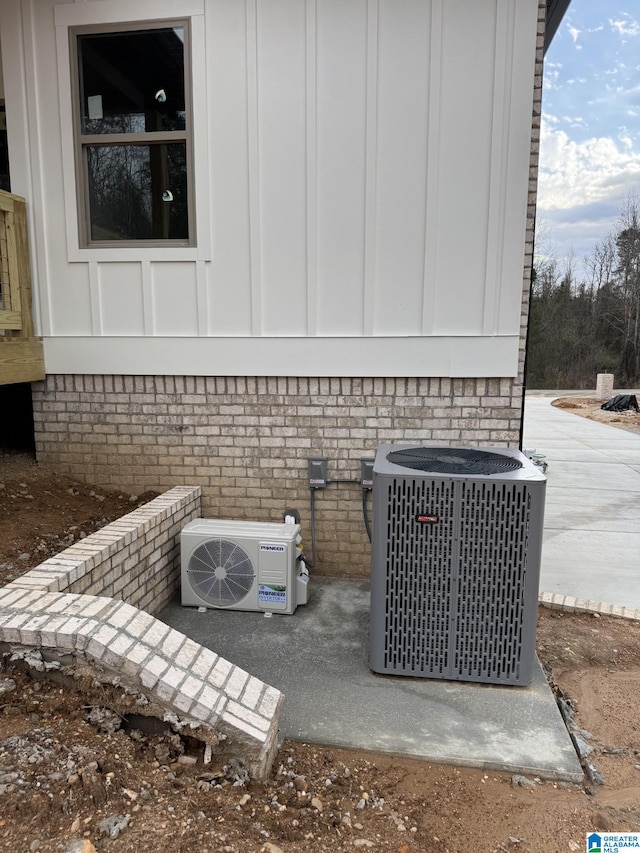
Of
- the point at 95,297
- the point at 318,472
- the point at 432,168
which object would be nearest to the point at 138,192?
the point at 95,297

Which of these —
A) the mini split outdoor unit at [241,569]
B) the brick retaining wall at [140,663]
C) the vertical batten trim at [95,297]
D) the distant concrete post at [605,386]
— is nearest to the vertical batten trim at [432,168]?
the mini split outdoor unit at [241,569]

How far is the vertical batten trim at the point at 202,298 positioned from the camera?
4.36 m

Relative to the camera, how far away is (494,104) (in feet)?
12.9

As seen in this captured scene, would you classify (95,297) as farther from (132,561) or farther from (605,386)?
(605,386)

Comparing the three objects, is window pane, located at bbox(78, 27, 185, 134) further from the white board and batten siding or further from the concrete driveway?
the concrete driveway

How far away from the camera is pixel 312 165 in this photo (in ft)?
13.6

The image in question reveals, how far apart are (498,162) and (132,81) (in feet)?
9.62

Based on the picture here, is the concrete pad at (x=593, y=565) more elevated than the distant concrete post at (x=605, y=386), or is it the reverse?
the concrete pad at (x=593, y=565)

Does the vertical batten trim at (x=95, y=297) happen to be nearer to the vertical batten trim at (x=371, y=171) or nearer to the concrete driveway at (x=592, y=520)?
the vertical batten trim at (x=371, y=171)

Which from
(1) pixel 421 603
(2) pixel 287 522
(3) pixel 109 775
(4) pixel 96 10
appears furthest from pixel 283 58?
(3) pixel 109 775

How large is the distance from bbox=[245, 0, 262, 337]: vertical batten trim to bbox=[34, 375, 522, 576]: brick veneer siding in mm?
620

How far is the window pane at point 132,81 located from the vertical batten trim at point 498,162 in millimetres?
2373

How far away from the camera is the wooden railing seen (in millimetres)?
4250

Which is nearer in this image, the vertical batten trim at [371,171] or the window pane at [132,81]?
the vertical batten trim at [371,171]
